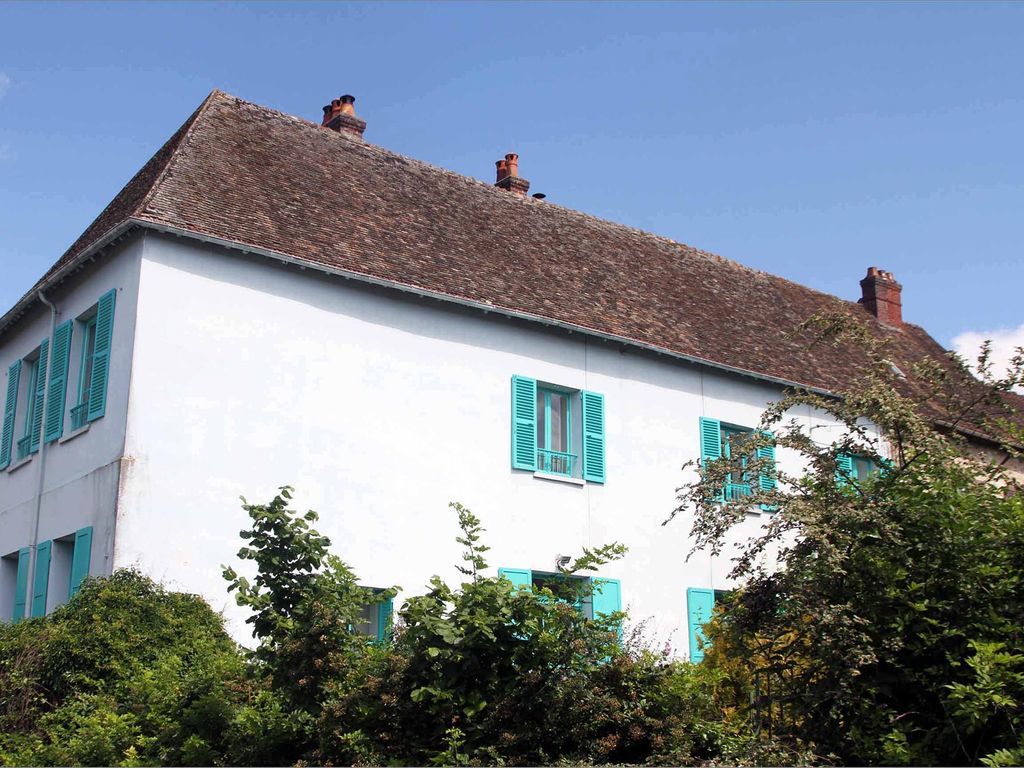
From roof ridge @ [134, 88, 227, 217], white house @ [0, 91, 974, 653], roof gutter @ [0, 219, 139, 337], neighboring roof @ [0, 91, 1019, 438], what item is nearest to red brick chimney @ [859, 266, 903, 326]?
neighboring roof @ [0, 91, 1019, 438]

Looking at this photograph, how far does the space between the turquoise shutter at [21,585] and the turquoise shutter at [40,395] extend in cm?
156

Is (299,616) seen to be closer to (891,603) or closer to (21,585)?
(891,603)

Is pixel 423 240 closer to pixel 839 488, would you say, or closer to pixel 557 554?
pixel 557 554

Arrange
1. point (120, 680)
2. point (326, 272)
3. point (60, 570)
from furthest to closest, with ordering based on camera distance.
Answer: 1. point (326, 272)
2. point (60, 570)
3. point (120, 680)

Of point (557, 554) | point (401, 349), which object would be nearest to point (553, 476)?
point (557, 554)

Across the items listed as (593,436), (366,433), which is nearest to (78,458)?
(366,433)

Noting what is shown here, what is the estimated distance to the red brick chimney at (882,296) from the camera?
30.7 m

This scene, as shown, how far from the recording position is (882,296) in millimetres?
30766

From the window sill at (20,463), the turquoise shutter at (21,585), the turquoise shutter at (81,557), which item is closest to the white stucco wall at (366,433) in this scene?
the turquoise shutter at (81,557)

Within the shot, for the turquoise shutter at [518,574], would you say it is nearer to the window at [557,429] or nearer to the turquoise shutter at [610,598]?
the turquoise shutter at [610,598]

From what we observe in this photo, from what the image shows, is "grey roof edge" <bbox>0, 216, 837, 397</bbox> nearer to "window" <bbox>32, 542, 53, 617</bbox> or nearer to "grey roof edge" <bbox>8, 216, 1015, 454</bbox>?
"grey roof edge" <bbox>8, 216, 1015, 454</bbox>

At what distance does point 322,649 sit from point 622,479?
10.6 metres

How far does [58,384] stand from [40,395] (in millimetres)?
858

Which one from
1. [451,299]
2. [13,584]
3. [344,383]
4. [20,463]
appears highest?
[451,299]
